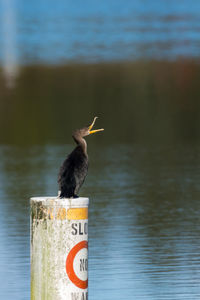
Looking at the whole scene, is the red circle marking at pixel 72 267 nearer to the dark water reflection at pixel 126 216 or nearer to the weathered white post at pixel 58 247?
the weathered white post at pixel 58 247

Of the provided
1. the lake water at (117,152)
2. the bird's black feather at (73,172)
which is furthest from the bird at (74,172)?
the lake water at (117,152)

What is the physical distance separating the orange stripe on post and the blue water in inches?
1344

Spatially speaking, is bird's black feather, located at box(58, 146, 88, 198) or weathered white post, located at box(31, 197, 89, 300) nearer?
weathered white post, located at box(31, 197, 89, 300)

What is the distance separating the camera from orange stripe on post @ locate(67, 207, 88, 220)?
8.66 meters

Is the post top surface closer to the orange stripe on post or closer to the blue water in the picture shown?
the orange stripe on post

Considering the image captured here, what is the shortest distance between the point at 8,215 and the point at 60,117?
1235 cm

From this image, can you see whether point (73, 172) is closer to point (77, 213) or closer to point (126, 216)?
point (77, 213)

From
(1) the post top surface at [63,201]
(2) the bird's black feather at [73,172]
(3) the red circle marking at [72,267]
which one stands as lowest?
(3) the red circle marking at [72,267]

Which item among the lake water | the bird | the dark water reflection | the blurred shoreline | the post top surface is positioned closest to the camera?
the post top surface

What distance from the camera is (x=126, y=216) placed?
1381 cm

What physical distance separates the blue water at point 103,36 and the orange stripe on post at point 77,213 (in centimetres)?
3415

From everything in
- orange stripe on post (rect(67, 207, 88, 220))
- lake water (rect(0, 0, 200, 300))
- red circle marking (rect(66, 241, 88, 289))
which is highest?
lake water (rect(0, 0, 200, 300))

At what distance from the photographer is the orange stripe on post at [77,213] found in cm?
866

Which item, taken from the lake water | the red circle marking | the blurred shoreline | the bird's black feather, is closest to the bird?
the bird's black feather
